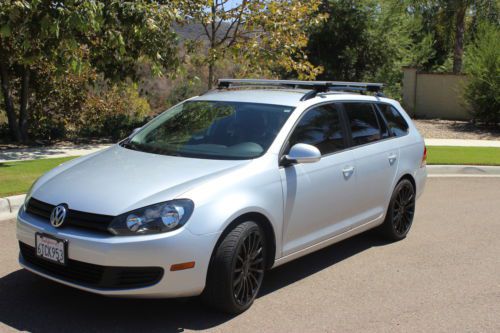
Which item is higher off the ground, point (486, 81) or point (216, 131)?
point (216, 131)

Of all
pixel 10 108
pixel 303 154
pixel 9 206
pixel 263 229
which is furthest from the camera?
pixel 10 108

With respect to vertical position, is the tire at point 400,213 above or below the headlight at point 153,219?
below

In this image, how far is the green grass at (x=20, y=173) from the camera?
8277mm

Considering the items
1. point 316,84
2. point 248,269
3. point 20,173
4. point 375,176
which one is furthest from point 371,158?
point 20,173

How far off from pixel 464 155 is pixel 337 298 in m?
9.49

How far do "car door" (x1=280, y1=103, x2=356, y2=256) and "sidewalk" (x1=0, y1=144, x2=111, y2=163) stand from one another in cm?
776

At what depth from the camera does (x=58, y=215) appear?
4.39 metres

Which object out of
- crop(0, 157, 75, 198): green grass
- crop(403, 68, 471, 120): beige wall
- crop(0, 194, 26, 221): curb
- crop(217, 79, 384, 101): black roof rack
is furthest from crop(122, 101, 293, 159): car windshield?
crop(403, 68, 471, 120): beige wall

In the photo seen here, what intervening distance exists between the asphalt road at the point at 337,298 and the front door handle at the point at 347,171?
35.6 inches

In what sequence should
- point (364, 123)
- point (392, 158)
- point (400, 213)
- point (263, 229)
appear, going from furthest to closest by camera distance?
point (400, 213) < point (392, 158) < point (364, 123) < point (263, 229)

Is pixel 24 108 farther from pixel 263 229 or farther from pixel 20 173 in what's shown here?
pixel 263 229

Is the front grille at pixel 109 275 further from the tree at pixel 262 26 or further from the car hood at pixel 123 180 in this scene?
the tree at pixel 262 26

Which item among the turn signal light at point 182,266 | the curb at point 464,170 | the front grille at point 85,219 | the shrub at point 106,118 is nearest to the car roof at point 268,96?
the turn signal light at point 182,266

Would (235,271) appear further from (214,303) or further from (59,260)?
(59,260)
